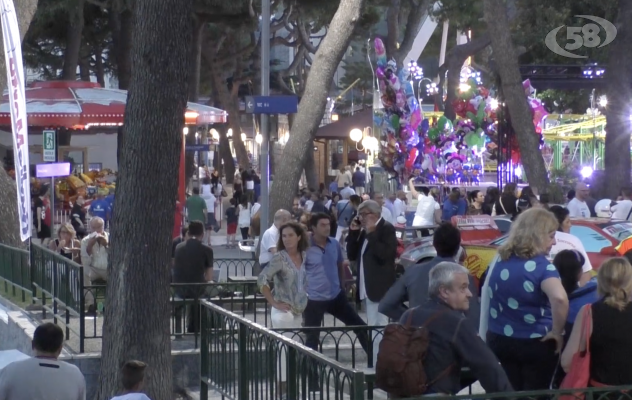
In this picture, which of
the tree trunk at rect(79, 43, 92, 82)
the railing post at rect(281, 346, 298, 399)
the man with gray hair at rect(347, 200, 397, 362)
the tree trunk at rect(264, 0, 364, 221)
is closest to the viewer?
the railing post at rect(281, 346, 298, 399)

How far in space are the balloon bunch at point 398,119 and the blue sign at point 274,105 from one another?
16.6 meters

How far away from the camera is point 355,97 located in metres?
79.4

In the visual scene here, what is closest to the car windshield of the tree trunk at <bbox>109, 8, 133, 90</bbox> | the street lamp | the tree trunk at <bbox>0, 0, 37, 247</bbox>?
the tree trunk at <bbox>0, 0, 37, 247</bbox>

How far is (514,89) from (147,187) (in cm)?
1152

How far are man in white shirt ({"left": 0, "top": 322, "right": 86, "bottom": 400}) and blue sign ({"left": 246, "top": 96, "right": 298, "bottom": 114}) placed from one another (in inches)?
322

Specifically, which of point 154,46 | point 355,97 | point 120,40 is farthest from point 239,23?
point 355,97

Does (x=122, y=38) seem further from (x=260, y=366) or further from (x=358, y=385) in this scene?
(x=358, y=385)

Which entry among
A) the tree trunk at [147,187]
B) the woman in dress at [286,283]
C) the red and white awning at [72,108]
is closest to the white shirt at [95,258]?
the woman in dress at [286,283]

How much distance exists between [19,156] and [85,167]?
21.5 meters

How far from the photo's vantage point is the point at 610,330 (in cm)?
589

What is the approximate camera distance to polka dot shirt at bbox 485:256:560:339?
21.0ft

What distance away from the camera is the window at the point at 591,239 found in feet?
42.0

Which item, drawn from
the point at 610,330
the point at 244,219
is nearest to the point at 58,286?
the point at 610,330

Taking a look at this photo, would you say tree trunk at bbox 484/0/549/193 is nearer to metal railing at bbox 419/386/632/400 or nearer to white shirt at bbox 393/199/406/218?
white shirt at bbox 393/199/406/218
